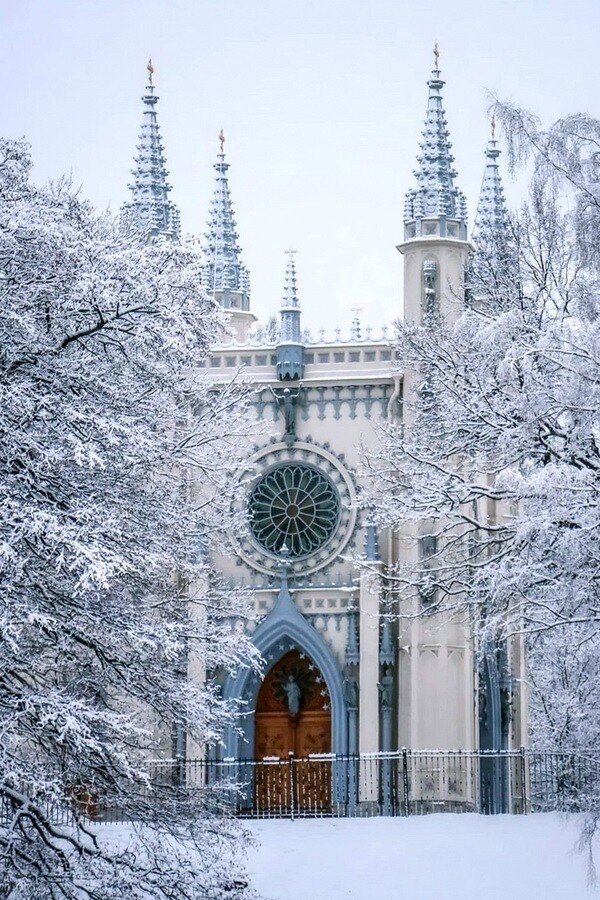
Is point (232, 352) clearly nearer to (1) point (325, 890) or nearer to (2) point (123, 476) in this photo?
(1) point (325, 890)

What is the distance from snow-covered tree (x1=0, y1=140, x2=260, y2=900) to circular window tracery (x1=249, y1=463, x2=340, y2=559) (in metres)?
17.3

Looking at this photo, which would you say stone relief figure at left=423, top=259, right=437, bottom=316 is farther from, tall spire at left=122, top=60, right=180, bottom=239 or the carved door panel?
the carved door panel

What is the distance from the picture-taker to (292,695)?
1373 inches

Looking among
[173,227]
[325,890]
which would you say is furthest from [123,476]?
[173,227]

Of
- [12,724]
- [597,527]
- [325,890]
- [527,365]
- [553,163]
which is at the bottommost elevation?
[325,890]

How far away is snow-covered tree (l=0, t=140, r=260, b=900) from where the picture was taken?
1533 cm

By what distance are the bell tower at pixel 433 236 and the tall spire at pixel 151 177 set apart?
6.18 m

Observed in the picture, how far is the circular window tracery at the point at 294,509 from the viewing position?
35406mm

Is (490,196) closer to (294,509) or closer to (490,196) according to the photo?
(490,196)

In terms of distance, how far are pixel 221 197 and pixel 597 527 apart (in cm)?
2836

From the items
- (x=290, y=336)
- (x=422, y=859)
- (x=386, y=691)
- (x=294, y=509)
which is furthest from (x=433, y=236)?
(x=422, y=859)

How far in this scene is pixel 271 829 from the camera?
1010 inches

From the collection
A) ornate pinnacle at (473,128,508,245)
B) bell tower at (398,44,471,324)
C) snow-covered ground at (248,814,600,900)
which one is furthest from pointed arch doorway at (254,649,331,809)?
ornate pinnacle at (473,128,508,245)

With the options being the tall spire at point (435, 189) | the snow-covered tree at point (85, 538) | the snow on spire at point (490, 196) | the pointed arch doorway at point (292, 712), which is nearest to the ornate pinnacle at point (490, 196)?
the snow on spire at point (490, 196)
